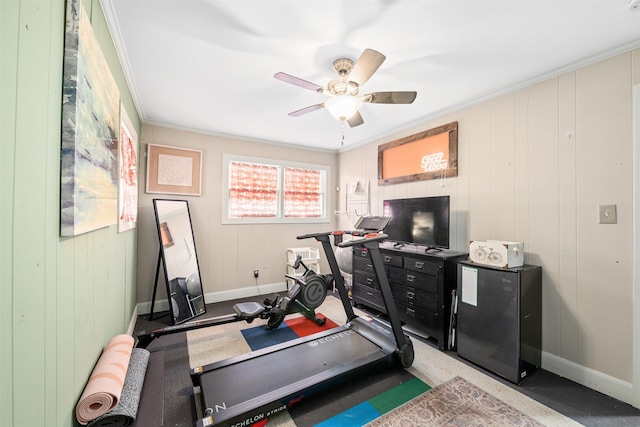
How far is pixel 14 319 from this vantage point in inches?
28.7

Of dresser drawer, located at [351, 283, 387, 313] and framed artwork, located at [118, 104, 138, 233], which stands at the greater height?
framed artwork, located at [118, 104, 138, 233]

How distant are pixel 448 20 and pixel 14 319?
2.56 meters

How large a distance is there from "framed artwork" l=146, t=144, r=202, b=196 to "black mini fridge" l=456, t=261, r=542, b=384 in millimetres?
3739

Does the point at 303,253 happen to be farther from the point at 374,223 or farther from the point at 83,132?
the point at 83,132

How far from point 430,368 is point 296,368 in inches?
48.7

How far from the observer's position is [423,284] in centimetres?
293

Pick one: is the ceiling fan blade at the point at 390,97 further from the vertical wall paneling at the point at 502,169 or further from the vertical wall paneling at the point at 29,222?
the vertical wall paneling at the point at 29,222

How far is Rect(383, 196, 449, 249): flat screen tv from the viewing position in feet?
9.74

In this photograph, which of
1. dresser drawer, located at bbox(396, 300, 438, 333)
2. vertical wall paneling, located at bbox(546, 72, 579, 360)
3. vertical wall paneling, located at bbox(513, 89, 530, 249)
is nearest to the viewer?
vertical wall paneling, located at bbox(546, 72, 579, 360)

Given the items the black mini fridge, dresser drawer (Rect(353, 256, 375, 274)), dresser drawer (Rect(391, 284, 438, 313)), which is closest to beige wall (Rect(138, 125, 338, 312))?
dresser drawer (Rect(353, 256, 375, 274))

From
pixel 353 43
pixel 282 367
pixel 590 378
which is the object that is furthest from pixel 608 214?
pixel 282 367

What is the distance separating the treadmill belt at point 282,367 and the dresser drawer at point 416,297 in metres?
0.80

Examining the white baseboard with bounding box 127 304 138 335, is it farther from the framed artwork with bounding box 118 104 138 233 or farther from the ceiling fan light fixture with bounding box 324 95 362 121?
the ceiling fan light fixture with bounding box 324 95 362 121

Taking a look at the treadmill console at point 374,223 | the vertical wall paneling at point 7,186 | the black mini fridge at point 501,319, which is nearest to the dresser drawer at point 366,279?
the treadmill console at point 374,223
